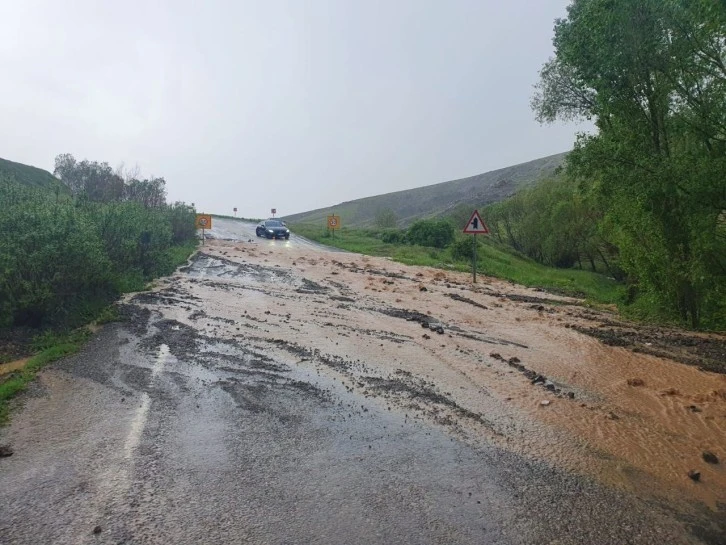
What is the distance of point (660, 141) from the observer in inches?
504

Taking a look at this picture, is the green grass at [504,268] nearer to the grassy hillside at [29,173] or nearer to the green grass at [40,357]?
the green grass at [40,357]

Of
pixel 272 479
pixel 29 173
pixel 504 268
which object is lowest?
pixel 272 479

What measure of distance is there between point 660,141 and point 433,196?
372 ft

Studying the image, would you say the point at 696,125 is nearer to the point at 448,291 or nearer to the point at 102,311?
the point at 448,291

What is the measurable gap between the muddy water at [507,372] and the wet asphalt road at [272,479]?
54 cm

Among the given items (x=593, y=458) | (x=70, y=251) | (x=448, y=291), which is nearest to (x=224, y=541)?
(x=593, y=458)

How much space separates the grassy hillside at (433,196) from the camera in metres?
111

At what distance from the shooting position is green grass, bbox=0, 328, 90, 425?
6.91m

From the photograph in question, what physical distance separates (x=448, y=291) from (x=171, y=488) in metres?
14.0

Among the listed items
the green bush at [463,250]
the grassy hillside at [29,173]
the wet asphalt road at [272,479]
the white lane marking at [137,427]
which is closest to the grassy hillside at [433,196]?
the grassy hillside at [29,173]

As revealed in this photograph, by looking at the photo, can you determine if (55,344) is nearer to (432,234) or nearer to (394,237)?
(432,234)

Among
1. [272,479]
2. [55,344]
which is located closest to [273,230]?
[55,344]

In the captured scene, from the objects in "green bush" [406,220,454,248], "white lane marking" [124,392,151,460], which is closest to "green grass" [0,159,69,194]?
"green bush" [406,220,454,248]

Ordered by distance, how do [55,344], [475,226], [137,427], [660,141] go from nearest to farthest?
[137,427] → [55,344] → [660,141] → [475,226]
